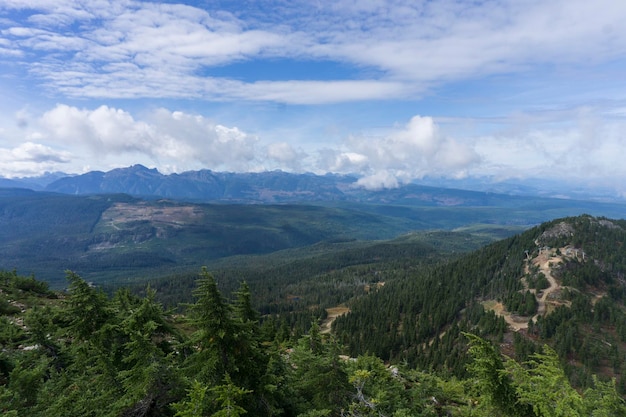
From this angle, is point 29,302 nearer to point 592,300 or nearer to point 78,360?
point 78,360

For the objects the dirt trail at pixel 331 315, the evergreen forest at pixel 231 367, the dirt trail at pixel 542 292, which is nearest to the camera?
the evergreen forest at pixel 231 367

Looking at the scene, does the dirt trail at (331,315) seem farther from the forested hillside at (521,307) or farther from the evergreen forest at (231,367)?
the evergreen forest at (231,367)

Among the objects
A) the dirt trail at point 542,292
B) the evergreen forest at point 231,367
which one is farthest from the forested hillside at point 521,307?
the evergreen forest at point 231,367

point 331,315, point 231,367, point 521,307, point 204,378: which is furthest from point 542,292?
point 204,378

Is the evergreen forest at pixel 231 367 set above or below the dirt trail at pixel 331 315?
above

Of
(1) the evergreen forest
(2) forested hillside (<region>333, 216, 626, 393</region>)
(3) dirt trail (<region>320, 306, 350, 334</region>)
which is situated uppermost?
(1) the evergreen forest

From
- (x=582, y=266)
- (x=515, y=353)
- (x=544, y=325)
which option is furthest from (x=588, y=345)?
(x=582, y=266)

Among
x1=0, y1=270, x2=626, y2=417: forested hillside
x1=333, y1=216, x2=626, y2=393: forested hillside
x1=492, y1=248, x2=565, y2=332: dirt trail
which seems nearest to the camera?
x1=0, y1=270, x2=626, y2=417: forested hillside

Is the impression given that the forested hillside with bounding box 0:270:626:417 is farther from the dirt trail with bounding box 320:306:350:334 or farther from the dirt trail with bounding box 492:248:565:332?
the dirt trail with bounding box 320:306:350:334

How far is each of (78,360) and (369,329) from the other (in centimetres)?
11243

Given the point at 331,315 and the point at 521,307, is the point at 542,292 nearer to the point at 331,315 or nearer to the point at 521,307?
the point at 521,307

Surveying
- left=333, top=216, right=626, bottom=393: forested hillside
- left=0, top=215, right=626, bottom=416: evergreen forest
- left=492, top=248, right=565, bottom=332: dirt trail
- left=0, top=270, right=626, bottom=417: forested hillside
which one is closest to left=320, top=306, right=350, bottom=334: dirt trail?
left=333, top=216, right=626, bottom=393: forested hillside

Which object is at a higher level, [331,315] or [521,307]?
[521,307]

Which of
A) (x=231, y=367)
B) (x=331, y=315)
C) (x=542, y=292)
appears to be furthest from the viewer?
(x=331, y=315)
